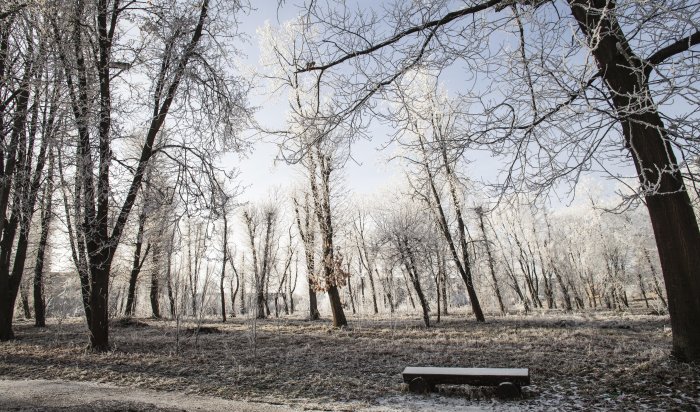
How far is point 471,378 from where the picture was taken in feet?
18.0

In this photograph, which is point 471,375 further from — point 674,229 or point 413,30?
point 413,30

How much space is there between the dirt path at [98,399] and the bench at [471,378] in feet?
6.52

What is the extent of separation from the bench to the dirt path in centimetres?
199

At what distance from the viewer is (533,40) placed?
162 inches

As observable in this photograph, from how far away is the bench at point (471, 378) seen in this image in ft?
17.4

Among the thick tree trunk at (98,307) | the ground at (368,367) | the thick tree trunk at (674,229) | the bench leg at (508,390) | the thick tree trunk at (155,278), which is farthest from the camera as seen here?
the thick tree trunk at (155,278)

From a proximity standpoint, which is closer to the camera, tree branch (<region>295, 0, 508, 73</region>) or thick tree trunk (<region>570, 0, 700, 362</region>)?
tree branch (<region>295, 0, 508, 73</region>)

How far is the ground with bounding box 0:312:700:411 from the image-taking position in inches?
199

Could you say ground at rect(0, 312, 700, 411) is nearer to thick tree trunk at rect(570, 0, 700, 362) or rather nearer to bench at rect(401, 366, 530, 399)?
bench at rect(401, 366, 530, 399)

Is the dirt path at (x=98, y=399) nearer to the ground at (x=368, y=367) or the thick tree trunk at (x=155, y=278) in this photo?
the ground at (x=368, y=367)

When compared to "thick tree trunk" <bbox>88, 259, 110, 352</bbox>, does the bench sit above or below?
below

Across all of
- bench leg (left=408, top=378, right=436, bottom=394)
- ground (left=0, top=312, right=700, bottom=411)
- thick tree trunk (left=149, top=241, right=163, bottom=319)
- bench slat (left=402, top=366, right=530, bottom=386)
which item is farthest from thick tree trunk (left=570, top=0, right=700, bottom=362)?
thick tree trunk (left=149, top=241, right=163, bottom=319)

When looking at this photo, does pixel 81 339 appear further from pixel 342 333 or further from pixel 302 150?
pixel 302 150

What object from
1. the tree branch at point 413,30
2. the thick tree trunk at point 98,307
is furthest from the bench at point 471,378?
the thick tree trunk at point 98,307
